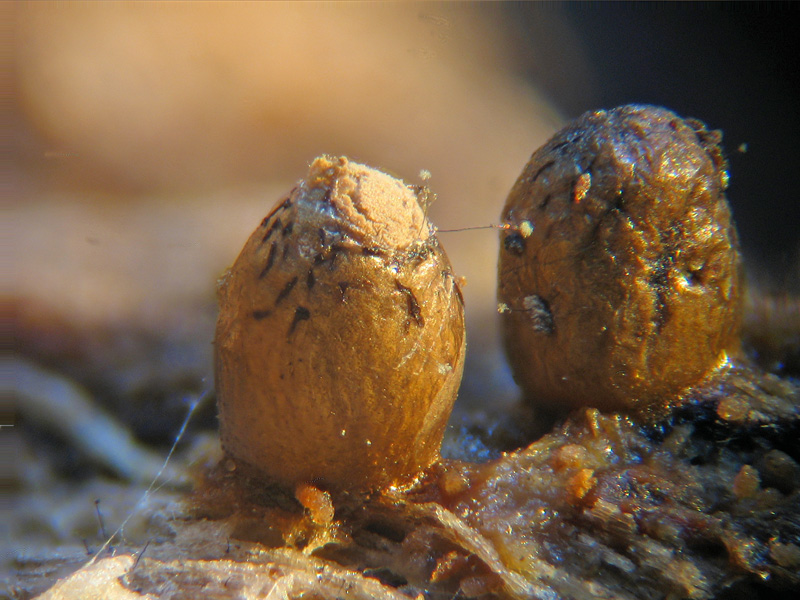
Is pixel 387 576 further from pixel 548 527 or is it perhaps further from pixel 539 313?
pixel 539 313

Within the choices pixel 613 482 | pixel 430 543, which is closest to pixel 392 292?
pixel 430 543

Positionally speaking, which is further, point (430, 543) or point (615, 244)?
point (615, 244)

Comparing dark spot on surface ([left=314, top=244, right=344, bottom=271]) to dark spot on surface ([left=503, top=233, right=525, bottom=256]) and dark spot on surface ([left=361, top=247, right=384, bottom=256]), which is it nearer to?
dark spot on surface ([left=361, top=247, right=384, bottom=256])

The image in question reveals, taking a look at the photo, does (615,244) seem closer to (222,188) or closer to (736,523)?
(736,523)

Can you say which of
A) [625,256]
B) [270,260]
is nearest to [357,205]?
[270,260]

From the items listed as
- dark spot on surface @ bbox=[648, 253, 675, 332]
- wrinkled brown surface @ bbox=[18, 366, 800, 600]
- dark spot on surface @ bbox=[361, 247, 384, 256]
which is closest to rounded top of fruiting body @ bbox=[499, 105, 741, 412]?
dark spot on surface @ bbox=[648, 253, 675, 332]

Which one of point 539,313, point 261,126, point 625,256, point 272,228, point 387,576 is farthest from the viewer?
point 261,126
